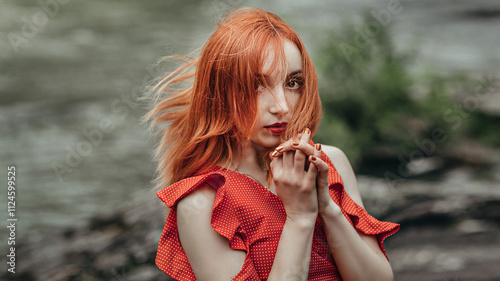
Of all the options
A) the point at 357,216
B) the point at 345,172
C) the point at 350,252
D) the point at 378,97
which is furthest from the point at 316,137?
the point at 350,252

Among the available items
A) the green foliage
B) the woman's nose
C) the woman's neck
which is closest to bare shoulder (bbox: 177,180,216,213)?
the woman's neck

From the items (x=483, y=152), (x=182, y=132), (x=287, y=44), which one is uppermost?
(x=483, y=152)

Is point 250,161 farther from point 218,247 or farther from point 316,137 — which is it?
point 316,137

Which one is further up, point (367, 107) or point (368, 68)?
point (368, 68)

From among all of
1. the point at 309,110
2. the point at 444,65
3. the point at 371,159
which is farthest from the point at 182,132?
the point at 444,65

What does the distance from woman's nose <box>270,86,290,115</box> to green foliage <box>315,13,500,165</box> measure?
7.54 feet

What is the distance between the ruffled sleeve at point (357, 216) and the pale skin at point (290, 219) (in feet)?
0.15

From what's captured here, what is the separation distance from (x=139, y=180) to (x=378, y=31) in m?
1.86

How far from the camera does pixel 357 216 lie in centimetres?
127

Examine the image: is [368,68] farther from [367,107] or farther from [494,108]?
[494,108]

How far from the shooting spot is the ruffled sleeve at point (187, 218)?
1138mm

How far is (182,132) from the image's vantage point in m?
1.32

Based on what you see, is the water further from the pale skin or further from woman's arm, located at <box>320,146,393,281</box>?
woman's arm, located at <box>320,146,393,281</box>

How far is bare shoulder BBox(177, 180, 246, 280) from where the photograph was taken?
113 cm
